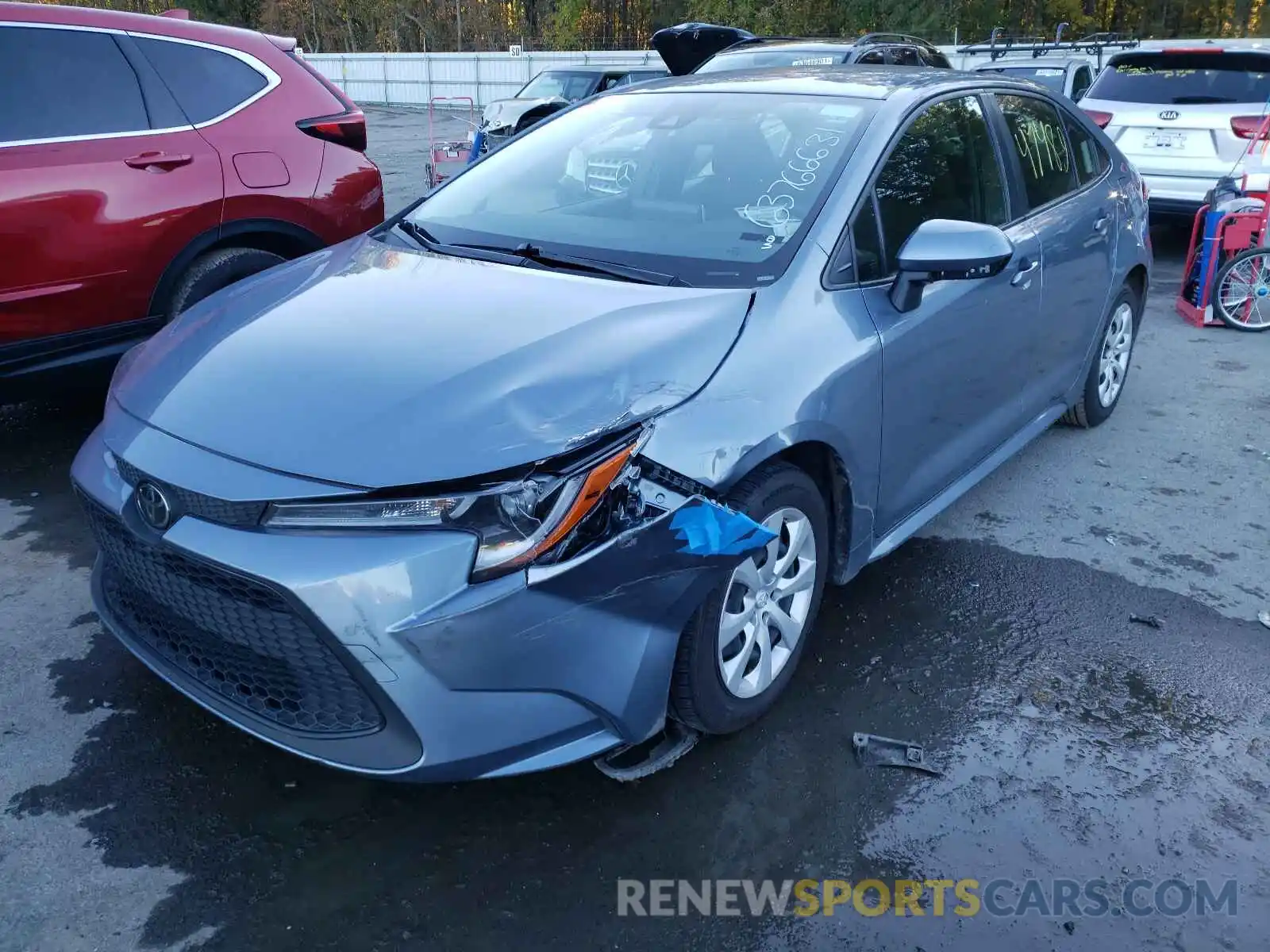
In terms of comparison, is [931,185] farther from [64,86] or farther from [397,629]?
[64,86]

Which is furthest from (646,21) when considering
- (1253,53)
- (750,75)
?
(750,75)

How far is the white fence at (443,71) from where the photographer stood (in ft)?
107

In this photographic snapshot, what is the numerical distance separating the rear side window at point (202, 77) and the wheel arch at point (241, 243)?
51 cm

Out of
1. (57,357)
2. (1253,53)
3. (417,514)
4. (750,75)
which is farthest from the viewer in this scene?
(1253,53)

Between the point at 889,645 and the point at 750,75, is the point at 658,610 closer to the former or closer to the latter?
the point at 889,645

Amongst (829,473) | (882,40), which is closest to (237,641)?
(829,473)

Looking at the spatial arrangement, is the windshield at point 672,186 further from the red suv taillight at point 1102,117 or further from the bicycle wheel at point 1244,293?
the red suv taillight at point 1102,117

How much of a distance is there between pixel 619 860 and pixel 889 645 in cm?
125

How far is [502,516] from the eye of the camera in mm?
2111

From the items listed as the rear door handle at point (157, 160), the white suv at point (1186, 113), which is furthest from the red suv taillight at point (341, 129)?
the white suv at point (1186, 113)

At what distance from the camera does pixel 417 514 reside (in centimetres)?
210

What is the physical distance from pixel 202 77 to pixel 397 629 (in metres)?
3.74

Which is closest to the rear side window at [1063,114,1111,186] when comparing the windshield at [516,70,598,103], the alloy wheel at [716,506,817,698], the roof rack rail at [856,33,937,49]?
the alloy wheel at [716,506,817,698]

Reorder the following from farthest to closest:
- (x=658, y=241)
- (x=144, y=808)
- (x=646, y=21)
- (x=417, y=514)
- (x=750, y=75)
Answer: (x=646, y=21) < (x=750, y=75) < (x=658, y=241) < (x=144, y=808) < (x=417, y=514)
